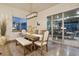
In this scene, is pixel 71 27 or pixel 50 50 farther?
pixel 50 50

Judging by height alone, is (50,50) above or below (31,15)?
below

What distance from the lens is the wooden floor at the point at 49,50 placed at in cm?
241

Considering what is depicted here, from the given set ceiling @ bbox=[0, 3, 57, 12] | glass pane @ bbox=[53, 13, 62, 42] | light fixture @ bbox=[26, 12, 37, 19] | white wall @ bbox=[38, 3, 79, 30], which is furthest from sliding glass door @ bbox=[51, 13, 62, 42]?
light fixture @ bbox=[26, 12, 37, 19]

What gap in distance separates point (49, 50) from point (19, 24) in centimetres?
90

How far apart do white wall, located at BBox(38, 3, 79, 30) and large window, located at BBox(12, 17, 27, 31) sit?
1.12ft

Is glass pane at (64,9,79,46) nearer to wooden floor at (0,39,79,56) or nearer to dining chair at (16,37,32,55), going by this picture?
wooden floor at (0,39,79,56)

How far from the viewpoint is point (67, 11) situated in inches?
92.8

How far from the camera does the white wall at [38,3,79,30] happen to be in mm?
2363

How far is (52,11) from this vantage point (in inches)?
95.0

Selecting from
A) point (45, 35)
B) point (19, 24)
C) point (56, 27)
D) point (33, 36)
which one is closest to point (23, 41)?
point (33, 36)

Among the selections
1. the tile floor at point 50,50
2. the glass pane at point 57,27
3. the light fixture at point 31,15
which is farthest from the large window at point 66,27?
the light fixture at point 31,15

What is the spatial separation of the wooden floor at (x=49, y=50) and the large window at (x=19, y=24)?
1.17ft

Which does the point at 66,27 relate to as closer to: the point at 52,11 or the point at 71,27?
the point at 71,27

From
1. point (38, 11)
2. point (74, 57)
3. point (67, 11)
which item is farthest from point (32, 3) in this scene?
Answer: point (74, 57)
